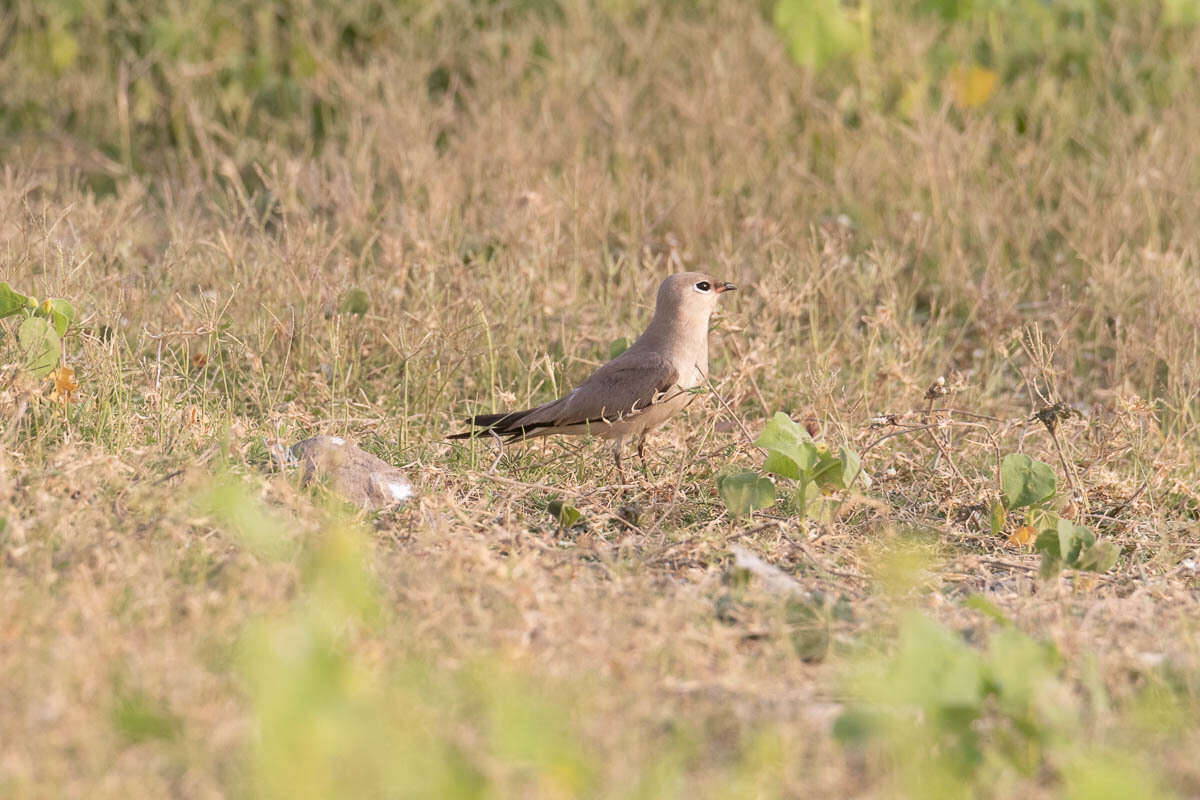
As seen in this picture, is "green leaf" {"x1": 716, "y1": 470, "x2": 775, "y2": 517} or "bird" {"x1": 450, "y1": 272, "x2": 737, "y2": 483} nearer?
"green leaf" {"x1": 716, "y1": 470, "x2": 775, "y2": 517}

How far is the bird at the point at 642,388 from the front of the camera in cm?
450

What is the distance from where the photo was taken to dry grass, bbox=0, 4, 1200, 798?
8.57ft

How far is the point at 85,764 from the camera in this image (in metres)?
2.32

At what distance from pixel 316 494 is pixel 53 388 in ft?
3.05

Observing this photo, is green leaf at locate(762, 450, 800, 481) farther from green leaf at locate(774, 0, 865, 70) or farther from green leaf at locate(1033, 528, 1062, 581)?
green leaf at locate(774, 0, 865, 70)

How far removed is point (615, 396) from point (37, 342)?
67.3 inches

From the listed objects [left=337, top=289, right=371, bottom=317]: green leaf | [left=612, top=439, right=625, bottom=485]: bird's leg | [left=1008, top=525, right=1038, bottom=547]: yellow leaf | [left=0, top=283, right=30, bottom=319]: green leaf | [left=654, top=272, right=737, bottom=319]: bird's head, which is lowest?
[left=612, top=439, right=625, bottom=485]: bird's leg

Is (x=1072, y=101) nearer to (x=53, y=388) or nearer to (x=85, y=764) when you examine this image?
(x=53, y=388)

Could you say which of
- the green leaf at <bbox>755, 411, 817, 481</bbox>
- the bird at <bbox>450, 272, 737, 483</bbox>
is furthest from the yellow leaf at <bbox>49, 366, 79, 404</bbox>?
the green leaf at <bbox>755, 411, 817, 481</bbox>

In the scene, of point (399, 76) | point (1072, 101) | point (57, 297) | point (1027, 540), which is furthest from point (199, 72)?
point (1027, 540)

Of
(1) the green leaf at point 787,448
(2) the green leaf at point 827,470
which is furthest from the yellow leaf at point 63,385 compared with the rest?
(2) the green leaf at point 827,470

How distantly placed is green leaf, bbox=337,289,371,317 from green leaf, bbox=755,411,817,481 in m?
1.83

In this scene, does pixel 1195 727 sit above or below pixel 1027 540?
above

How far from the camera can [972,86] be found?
7.42m
